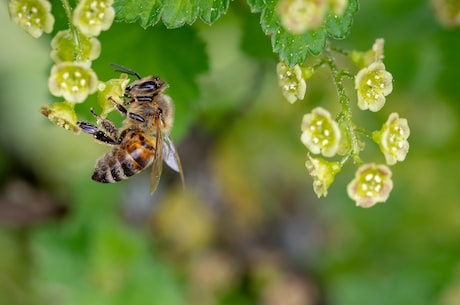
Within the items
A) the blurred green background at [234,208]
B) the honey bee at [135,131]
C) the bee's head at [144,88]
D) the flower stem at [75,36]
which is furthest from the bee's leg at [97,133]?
the blurred green background at [234,208]

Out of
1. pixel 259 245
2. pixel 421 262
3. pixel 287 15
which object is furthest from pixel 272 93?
pixel 287 15

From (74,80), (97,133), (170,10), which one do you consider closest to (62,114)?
(74,80)

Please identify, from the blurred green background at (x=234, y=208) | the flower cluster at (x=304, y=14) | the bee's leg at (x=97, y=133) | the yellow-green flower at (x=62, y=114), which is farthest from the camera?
the blurred green background at (x=234, y=208)

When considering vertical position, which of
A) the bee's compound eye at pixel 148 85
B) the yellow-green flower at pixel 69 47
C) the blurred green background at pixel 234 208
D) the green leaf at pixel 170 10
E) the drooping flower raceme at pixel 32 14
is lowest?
the blurred green background at pixel 234 208

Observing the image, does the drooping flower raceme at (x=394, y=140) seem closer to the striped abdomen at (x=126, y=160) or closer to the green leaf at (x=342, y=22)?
the green leaf at (x=342, y=22)

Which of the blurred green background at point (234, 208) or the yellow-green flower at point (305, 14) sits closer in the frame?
the yellow-green flower at point (305, 14)

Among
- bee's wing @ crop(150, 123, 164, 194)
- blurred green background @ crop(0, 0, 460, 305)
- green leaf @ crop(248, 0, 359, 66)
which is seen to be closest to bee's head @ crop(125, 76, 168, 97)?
bee's wing @ crop(150, 123, 164, 194)
